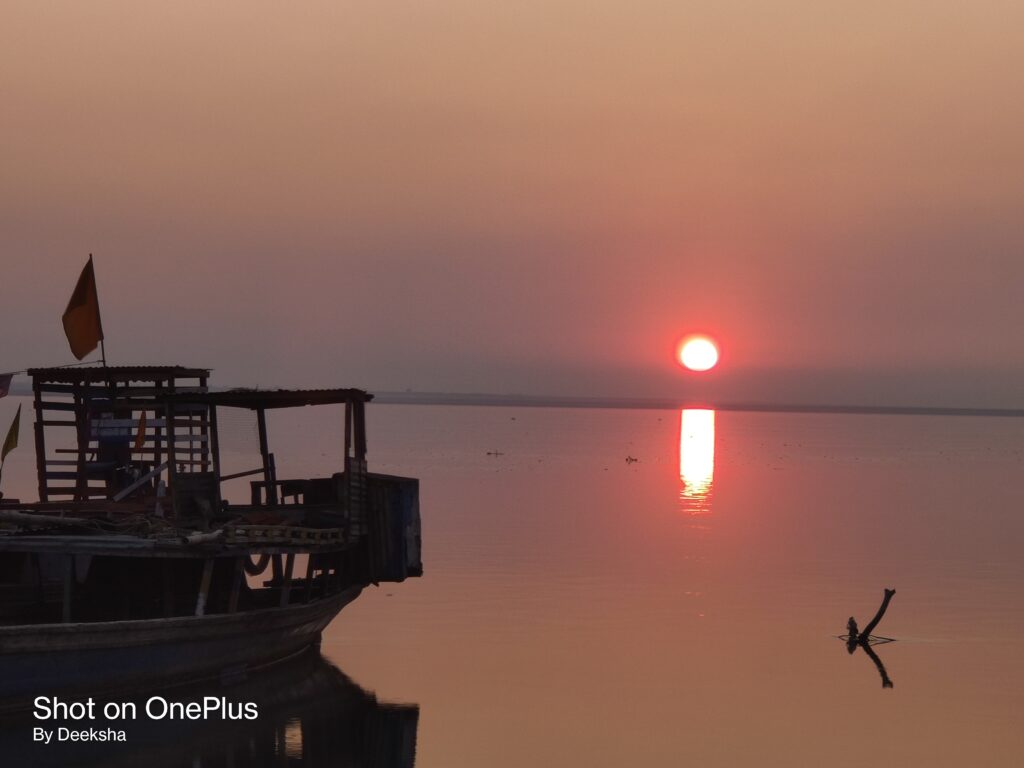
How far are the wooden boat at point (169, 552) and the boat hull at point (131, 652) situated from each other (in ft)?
0.08

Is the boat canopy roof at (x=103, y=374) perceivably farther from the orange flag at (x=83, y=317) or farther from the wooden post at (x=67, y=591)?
the wooden post at (x=67, y=591)

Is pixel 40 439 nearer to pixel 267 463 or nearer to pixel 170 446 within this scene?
pixel 267 463

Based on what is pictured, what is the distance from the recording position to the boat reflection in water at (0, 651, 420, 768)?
2177cm

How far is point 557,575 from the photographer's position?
4372 cm

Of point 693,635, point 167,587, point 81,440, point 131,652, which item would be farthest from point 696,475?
point 131,652

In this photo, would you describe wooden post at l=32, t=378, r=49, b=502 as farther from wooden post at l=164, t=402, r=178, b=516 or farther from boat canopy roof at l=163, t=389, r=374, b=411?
wooden post at l=164, t=402, r=178, b=516

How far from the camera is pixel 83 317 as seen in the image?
3122cm

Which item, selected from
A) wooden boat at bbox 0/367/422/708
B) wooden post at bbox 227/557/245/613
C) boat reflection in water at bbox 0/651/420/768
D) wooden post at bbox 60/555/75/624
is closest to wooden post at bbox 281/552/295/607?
wooden boat at bbox 0/367/422/708

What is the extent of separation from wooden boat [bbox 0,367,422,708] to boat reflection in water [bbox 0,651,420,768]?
1.81ft

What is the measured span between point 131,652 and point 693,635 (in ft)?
52.6

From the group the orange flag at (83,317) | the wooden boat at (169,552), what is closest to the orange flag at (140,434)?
the wooden boat at (169,552)

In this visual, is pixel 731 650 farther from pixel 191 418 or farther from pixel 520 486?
pixel 520 486

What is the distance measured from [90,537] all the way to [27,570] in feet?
10.8

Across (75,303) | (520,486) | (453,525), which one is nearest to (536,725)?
(75,303)
